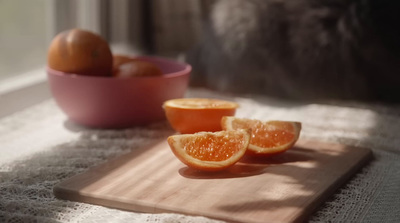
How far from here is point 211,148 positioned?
3.22 feet

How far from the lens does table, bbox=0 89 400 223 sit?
87cm

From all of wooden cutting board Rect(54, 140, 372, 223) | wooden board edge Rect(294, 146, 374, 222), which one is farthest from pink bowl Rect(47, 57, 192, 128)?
wooden board edge Rect(294, 146, 374, 222)

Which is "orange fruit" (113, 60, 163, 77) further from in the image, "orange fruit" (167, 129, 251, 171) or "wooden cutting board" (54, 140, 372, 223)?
"orange fruit" (167, 129, 251, 171)

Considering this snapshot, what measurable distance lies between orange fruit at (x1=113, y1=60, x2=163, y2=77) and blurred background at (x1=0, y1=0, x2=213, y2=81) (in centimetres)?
38

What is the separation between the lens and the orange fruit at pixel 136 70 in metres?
1.27

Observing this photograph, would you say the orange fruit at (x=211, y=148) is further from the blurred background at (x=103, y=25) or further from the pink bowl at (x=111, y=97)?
the blurred background at (x=103, y=25)

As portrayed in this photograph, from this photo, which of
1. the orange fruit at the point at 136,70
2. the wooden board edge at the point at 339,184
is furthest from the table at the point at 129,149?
the orange fruit at the point at 136,70

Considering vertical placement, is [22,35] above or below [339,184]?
above

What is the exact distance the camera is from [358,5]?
5.02ft

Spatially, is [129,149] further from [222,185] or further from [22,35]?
[22,35]

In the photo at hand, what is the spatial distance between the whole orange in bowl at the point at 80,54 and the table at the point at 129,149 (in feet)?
0.44

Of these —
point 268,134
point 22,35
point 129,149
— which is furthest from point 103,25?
point 268,134

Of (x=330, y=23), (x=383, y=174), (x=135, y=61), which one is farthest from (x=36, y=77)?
(x=383, y=174)

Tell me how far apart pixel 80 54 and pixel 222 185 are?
468 millimetres
